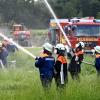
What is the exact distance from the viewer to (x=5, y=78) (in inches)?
→ 606

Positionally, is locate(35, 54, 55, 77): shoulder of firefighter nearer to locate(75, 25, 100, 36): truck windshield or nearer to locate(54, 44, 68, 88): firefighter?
locate(54, 44, 68, 88): firefighter

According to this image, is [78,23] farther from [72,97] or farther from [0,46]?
[72,97]

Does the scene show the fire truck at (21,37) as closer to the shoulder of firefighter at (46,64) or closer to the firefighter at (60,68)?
the firefighter at (60,68)

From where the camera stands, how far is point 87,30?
28250 mm

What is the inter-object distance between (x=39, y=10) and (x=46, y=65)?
40706 mm

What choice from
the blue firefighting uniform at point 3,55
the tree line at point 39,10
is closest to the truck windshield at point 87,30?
the blue firefighting uniform at point 3,55

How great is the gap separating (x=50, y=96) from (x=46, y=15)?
4161 centimetres

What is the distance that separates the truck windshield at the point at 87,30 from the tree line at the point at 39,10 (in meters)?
21.9

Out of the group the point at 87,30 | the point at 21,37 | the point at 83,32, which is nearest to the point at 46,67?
the point at 83,32

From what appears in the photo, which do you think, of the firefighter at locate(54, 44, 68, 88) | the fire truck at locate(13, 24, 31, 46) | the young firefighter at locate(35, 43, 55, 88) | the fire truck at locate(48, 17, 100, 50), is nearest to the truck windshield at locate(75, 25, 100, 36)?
the fire truck at locate(48, 17, 100, 50)

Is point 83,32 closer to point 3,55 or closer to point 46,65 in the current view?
point 3,55

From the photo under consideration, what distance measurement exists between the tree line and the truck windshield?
21.9 meters

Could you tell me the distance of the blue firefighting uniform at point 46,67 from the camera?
37.1 feet

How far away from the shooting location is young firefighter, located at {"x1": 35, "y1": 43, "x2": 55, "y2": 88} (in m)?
11.3
